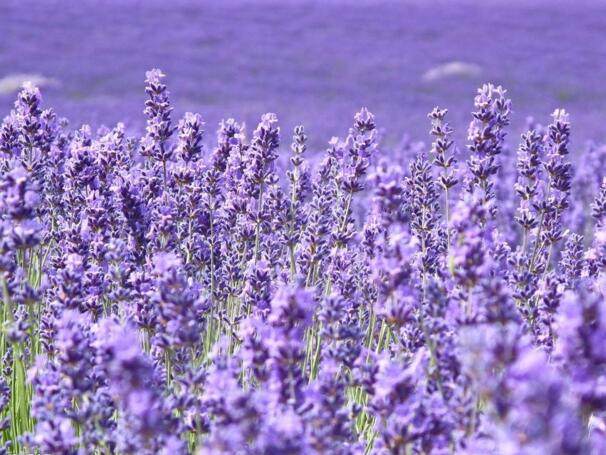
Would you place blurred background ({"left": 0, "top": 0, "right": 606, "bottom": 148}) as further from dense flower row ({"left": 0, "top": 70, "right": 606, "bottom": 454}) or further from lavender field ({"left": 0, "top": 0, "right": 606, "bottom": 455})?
dense flower row ({"left": 0, "top": 70, "right": 606, "bottom": 454})

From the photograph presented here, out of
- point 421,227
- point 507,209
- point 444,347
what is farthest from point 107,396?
point 507,209

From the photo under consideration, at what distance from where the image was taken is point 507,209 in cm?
728

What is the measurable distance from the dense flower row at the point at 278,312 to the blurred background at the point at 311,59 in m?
10.0

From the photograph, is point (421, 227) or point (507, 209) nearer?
point (421, 227)

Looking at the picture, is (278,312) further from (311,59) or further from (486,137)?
(311,59)

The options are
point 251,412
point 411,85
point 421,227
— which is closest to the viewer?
point 251,412

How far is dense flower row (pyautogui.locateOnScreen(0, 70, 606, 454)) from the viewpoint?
1594mm

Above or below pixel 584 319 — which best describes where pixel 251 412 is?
below

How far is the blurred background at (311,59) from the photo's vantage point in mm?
17391

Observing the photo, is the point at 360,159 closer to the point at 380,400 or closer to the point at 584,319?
the point at 380,400

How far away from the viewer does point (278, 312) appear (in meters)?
1.96

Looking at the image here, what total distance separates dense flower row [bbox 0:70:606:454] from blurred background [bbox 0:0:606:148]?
1001 centimetres

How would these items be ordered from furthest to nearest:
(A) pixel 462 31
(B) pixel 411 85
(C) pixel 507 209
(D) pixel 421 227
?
(A) pixel 462 31, (B) pixel 411 85, (C) pixel 507 209, (D) pixel 421 227

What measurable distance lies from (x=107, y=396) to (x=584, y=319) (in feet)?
3.99
